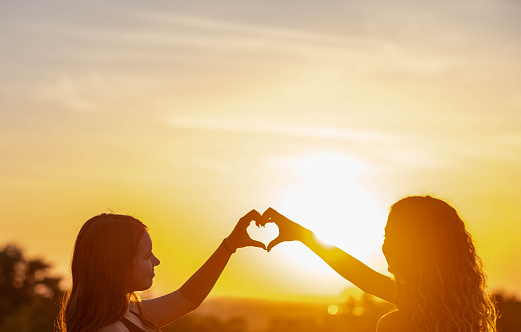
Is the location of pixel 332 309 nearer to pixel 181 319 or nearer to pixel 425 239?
pixel 181 319

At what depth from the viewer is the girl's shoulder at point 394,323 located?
7.15 m

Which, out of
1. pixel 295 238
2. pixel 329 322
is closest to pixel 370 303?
pixel 329 322

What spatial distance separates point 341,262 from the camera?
8.70 metres

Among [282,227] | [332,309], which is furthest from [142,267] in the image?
[332,309]

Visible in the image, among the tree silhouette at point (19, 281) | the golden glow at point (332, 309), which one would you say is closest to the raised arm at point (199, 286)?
the golden glow at point (332, 309)

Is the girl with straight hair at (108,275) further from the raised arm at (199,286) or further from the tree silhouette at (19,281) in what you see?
the tree silhouette at (19,281)

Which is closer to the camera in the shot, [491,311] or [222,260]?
[491,311]

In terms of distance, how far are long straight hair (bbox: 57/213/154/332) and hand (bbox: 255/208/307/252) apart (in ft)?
8.19

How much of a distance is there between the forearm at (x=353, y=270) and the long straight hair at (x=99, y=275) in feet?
7.98

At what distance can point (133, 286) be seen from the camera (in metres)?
7.06

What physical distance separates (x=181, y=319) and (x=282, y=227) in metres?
51.5

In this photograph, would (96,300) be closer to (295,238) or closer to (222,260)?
(222,260)

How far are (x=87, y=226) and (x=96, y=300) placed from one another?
684mm

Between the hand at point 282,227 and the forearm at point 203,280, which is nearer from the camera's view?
the forearm at point 203,280
